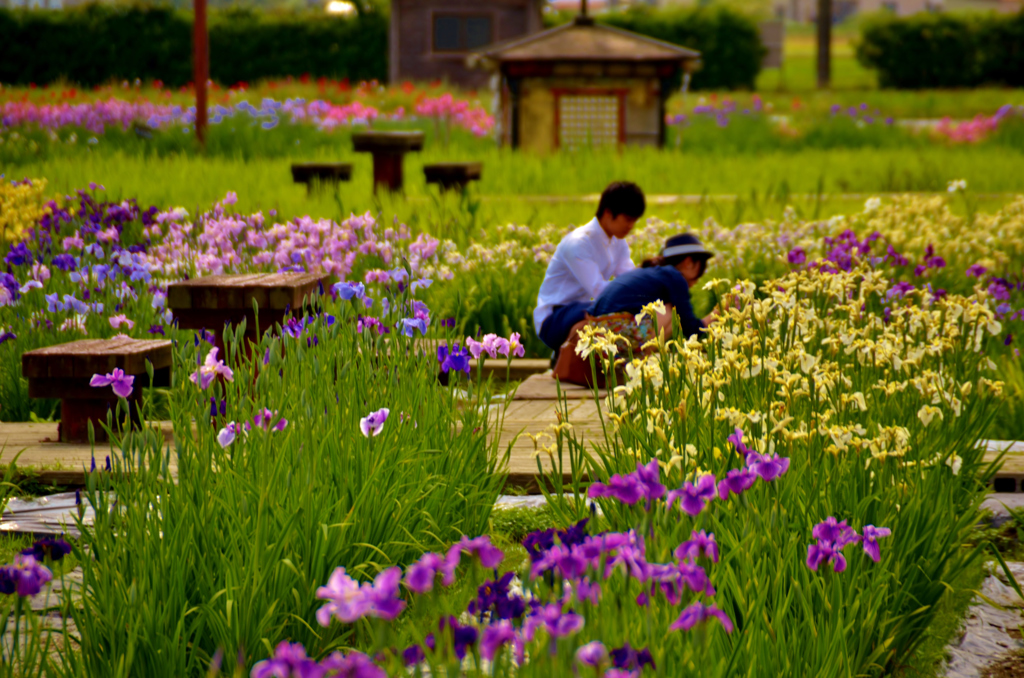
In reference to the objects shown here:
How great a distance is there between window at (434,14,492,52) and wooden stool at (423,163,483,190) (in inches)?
883


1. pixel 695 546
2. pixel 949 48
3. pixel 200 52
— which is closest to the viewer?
pixel 695 546

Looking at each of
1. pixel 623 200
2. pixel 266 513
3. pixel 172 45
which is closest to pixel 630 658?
pixel 266 513

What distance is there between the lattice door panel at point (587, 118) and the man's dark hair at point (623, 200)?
430 inches

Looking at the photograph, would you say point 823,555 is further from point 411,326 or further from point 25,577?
point 411,326

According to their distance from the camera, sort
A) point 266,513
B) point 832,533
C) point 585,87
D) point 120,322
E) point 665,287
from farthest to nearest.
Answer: point 585,87 → point 665,287 → point 120,322 → point 266,513 → point 832,533

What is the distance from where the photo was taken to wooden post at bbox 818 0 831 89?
113ft

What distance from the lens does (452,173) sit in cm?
1018

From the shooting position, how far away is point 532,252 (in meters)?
7.49

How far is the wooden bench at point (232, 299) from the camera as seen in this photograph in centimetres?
436

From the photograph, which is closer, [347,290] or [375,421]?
[375,421]

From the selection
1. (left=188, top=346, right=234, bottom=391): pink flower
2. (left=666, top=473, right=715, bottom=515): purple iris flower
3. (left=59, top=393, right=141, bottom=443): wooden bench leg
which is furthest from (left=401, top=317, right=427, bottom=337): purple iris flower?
(left=666, top=473, right=715, bottom=515): purple iris flower

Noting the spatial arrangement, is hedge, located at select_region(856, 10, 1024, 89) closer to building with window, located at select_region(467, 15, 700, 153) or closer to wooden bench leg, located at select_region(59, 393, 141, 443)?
building with window, located at select_region(467, 15, 700, 153)

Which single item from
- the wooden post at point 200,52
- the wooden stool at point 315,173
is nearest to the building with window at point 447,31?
the wooden post at point 200,52

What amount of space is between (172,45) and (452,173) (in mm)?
23639
